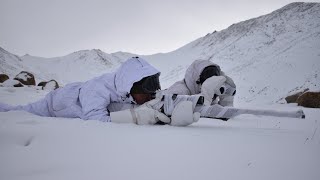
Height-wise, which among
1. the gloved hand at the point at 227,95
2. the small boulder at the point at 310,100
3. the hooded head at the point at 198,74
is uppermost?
the hooded head at the point at 198,74

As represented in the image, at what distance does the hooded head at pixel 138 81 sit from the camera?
3049mm

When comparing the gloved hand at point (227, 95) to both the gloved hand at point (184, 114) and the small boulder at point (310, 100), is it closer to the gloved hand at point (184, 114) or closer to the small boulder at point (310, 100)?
the gloved hand at point (184, 114)

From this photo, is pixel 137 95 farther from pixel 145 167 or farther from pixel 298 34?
pixel 298 34

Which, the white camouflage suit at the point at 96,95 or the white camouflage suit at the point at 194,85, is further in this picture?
the white camouflage suit at the point at 194,85

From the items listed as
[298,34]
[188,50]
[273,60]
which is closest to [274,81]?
[273,60]

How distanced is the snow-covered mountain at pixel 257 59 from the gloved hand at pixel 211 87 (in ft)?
27.4

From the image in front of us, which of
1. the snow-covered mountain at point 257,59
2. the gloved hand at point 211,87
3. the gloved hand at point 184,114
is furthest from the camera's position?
the snow-covered mountain at point 257,59

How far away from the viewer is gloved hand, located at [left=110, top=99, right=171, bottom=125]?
2.73 metres

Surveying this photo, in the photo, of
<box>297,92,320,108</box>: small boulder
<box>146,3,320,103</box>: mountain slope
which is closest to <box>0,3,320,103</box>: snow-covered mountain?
<box>146,3,320,103</box>: mountain slope

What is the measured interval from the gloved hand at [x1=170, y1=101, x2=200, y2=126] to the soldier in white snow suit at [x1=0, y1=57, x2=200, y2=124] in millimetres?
131

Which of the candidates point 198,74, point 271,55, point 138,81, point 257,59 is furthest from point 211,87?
point 257,59

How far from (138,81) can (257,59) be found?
2085 centimetres

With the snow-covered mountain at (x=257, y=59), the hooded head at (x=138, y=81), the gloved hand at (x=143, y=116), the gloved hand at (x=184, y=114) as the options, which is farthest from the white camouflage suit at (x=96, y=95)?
the snow-covered mountain at (x=257, y=59)

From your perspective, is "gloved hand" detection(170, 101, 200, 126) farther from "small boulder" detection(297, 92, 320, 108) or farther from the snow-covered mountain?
the snow-covered mountain
